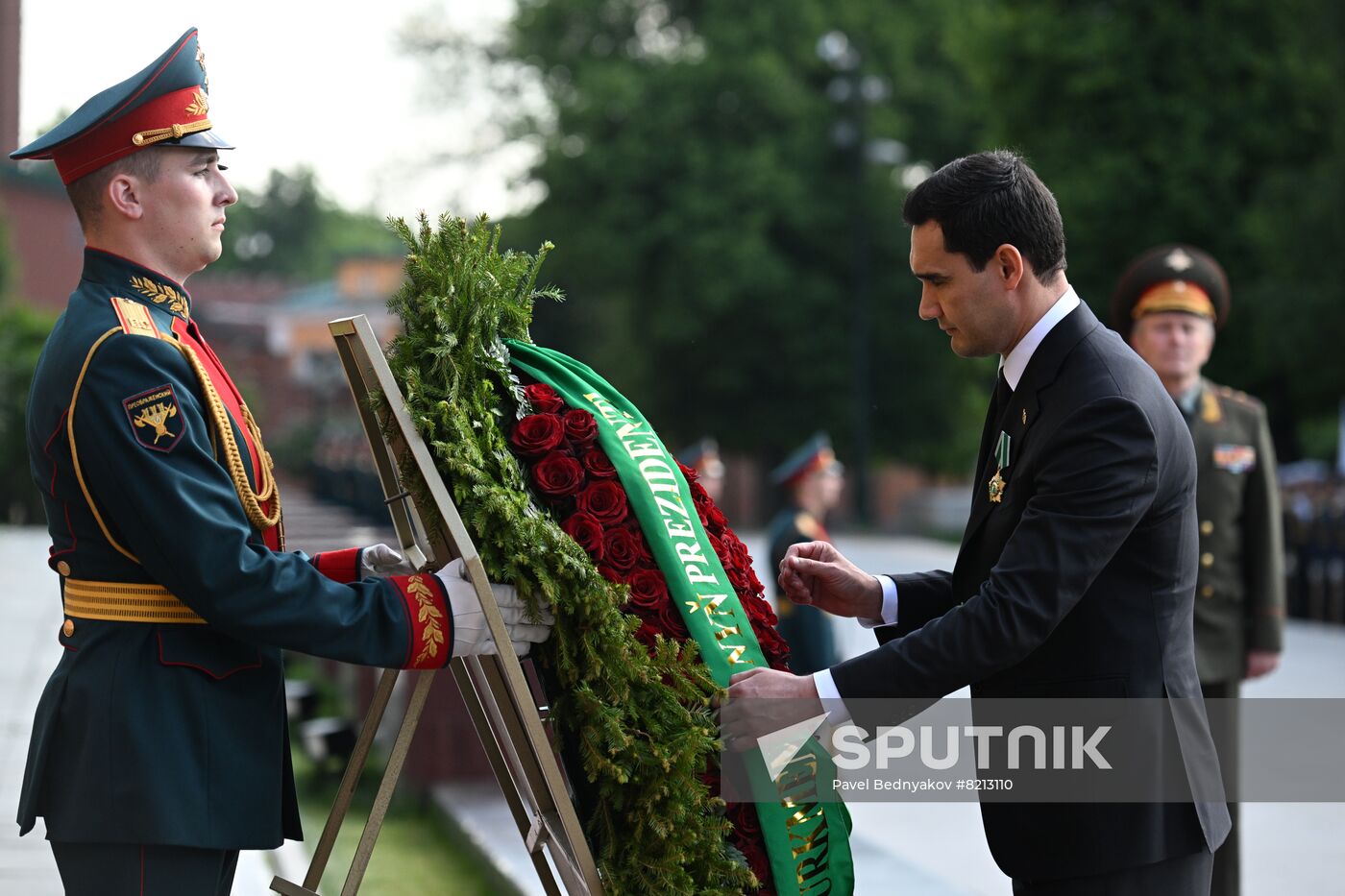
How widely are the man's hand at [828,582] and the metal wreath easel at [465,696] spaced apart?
687 mm

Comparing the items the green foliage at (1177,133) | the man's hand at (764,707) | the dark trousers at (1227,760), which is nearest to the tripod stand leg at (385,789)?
the man's hand at (764,707)

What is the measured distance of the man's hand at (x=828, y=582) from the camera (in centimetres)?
315

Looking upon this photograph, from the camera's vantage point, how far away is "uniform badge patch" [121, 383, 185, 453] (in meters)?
2.51

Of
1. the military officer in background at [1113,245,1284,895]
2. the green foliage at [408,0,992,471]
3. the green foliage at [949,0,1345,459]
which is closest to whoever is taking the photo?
the military officer in background at [1113,245,1284,895]

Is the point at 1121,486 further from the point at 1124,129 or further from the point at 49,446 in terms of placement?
the point at 1124,129

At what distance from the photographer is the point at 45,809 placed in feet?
8.63

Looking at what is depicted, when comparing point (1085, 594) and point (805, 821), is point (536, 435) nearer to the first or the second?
point (805, 821)

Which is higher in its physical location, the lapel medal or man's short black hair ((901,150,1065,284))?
man's short black hair ((901,150,1065,284))

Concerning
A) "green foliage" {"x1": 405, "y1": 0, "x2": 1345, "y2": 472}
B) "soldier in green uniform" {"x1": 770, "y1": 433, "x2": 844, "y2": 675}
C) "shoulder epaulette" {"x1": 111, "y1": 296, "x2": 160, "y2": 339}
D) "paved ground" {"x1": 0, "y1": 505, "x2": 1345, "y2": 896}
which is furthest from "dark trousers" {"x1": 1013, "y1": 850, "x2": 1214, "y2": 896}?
"green foliage" {"x1": 405, "y1": 0, "x2": 1345, "y2": 472}

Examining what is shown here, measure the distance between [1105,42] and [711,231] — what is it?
31.4 feet

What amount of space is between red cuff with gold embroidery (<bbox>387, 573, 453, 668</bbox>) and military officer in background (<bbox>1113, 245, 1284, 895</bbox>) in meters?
3.08

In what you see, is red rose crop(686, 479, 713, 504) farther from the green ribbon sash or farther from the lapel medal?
the lapel medal

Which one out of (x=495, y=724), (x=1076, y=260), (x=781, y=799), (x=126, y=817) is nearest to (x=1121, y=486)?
(x=781, y=799)

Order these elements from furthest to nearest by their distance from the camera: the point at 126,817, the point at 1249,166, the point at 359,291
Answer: the point at 359,291, the point at 1249,166, the point at 126,817
